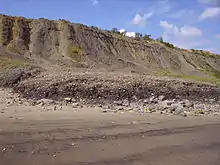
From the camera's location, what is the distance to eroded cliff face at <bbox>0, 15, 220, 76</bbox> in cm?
4462

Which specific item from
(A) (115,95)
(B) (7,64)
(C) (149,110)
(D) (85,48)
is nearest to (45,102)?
(A) (115,95)

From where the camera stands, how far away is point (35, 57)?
40844 mm

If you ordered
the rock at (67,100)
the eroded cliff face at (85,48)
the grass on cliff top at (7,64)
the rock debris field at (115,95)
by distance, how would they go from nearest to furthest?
the rock debris field at (115,95) → the rock at (67,100) → the grass on cliff top at (7,64) → the eroded cliff face at (85,48)

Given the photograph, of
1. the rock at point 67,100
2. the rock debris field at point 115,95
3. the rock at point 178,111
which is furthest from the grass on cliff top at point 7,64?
the rock at point 178,111

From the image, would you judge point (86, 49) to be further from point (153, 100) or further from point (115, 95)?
point (153, 100)

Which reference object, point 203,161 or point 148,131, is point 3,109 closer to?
point 148,131

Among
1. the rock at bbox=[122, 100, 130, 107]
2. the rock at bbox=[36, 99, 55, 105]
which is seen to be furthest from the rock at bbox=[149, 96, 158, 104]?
the rock at bbox=[36, 99, 55, 105]

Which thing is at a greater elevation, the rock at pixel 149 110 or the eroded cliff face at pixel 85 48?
the eroded cliff face at pixel 85 48

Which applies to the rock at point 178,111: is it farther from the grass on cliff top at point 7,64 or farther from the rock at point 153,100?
the grass on cliff top at point 7,64

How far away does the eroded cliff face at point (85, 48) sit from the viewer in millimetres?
44625

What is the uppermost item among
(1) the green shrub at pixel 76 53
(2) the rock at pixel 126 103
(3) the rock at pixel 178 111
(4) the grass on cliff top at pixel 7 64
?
(1) the green shrub at pixel 76 53

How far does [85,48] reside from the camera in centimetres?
5119

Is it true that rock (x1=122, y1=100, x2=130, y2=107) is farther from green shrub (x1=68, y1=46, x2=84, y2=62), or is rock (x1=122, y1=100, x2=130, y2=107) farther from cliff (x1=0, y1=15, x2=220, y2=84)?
green shrub (x1=68, y1=46, x2=84, y2=62)

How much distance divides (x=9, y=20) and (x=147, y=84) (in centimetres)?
3594
